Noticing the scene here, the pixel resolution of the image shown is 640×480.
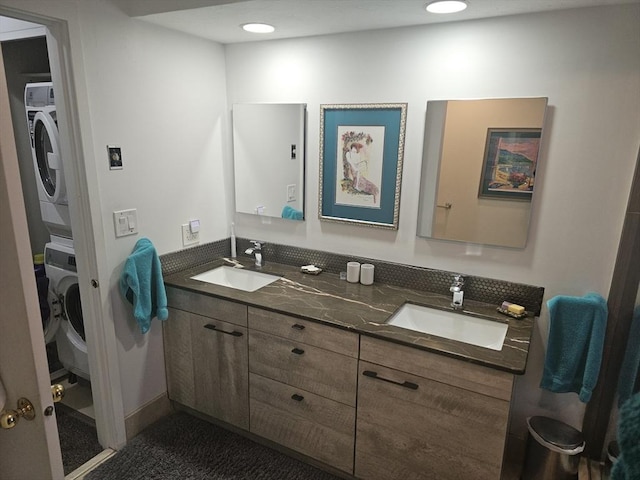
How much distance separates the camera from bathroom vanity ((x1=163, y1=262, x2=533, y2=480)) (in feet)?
5.31

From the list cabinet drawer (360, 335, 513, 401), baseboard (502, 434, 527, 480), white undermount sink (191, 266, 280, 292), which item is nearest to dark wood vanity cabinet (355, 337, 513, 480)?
cabinet drawer (360, 335, 513, 401)

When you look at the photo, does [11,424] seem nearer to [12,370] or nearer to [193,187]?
[12,370]

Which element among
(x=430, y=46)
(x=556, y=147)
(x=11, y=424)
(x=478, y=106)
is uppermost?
(x=430, y=46)

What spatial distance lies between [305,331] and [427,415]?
63cm

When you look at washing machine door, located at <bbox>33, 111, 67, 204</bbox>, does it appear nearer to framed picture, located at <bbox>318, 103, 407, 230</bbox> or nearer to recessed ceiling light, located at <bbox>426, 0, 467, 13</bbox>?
framed picture, located at <bbox>318, 103, 407, 230</bbox>

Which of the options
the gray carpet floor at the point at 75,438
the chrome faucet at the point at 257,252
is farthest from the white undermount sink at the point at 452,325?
the gray carpet floor at the point at 75,438

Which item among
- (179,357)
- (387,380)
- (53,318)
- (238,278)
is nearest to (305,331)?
(387,380)

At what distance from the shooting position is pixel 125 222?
2088 mm

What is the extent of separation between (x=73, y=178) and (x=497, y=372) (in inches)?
78.9

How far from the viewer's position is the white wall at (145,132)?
185cm

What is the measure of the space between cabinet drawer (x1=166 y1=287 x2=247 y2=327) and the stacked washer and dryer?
664 mm

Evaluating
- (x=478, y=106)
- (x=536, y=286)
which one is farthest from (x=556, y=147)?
(x=536, y=286)

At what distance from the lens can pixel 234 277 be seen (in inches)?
102

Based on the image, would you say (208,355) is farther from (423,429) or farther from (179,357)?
(423,429)
